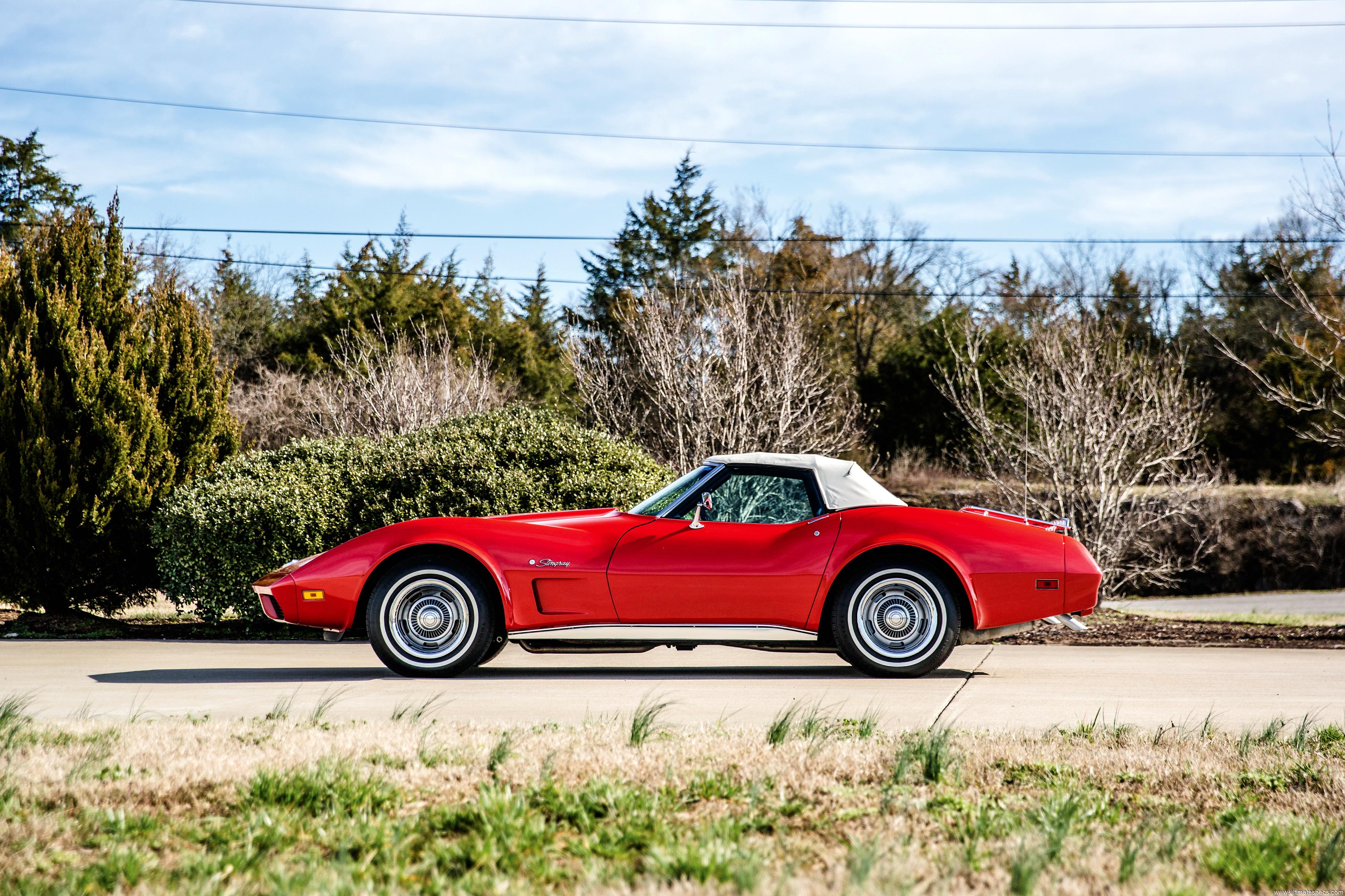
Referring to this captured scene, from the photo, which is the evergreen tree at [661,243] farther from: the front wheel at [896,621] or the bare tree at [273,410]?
the front wheel at [896,621]

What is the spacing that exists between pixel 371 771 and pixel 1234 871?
2779 millimetres

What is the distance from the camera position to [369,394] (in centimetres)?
2212

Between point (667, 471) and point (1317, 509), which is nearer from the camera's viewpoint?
point (667, 471)

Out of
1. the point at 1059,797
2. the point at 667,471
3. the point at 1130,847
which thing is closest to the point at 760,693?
the point at 1059,797

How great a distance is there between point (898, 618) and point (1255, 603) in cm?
1827

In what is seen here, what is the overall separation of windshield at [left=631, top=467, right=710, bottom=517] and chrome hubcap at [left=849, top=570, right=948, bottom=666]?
127 cm

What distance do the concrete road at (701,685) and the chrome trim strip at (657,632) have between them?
0.91 ft

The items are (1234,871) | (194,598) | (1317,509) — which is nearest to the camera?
(1234,871)

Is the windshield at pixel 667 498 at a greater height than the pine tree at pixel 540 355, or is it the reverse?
the pine tree at pixel 540 355

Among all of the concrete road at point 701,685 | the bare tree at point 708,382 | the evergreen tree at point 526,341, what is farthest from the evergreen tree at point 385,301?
the concrete road at point 701,685

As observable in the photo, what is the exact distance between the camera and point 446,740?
4.70 metres

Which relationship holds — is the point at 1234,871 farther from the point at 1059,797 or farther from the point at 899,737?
the point at 899,737

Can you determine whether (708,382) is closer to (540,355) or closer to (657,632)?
(657,632)

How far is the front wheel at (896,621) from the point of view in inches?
276
